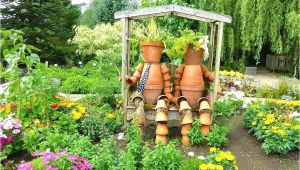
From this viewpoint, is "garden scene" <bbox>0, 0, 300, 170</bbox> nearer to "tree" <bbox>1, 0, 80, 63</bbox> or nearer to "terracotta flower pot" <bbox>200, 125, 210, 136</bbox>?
"terracotta flower pot" <bbox>200, 125, 210, 136</bbox>

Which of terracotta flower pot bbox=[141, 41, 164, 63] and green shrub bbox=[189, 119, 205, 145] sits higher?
terracotta flower pot bbox=[141, 41, 164, 63]

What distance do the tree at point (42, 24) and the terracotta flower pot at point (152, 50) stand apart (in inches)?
279

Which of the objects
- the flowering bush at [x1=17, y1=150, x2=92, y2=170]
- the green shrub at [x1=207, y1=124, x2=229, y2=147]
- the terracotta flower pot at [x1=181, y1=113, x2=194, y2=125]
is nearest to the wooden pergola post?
the terracotta flower pot at [x1=181, y1=113, x2=194, y2=125]

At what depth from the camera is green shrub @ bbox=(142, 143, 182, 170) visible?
3012 mm

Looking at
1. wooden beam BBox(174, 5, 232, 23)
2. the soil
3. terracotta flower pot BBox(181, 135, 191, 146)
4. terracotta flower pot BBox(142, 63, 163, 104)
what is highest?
wooden beam BBox(174, 5, 232, 23)

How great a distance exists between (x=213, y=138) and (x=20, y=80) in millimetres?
2113

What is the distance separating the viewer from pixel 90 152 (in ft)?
10.6

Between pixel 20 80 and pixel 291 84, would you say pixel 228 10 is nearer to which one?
pixel 291 84

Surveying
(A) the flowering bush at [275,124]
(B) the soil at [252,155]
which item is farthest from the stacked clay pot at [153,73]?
(A) the flowering bush at [275,124]

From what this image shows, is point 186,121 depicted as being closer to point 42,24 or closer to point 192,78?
point 192,78

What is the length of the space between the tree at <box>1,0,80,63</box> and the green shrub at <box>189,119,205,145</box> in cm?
790

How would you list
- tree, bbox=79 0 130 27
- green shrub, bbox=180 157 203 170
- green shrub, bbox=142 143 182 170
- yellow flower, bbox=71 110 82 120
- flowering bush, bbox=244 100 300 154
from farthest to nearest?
tree, bbox=79 0 130 27, yellow flower, bbox=71 110 82 120, flowering bush, bbox=244 100 300 154, green shrub, bbox=142 143 182 170, green shrub, bbox=180 157 203 170

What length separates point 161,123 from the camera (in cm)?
386

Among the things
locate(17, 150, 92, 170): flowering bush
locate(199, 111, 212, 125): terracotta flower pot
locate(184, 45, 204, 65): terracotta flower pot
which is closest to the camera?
locate(17, 150, 92, 170): flowering bush
